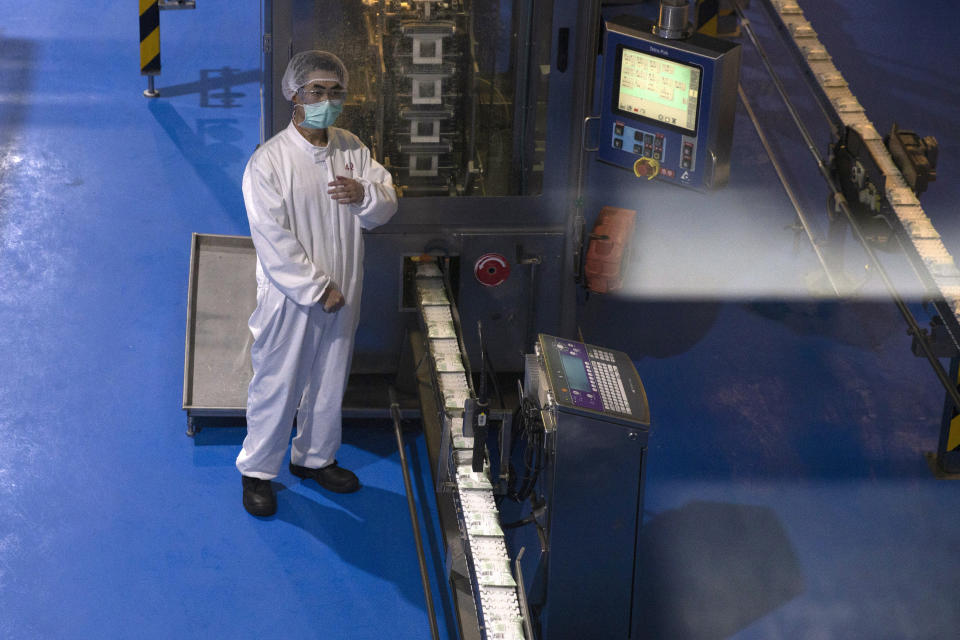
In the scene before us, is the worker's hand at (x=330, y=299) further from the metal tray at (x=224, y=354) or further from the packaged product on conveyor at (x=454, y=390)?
the metal tray at (x=224, y=354)

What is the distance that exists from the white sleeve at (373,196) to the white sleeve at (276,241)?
26 centimetres

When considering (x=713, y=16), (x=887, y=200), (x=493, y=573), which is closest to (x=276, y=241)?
(x=493, y=573)

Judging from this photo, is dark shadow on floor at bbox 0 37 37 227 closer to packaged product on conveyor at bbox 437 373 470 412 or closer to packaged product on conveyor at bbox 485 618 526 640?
packaged product on conveyor at bbox 437 373 470 412

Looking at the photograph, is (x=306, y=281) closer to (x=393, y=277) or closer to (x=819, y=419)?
(x=393, y=277)

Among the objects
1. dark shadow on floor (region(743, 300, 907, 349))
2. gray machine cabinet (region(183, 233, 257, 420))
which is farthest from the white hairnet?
dark shadow on floor (region(743, 300, 907, 349))

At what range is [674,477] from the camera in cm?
522

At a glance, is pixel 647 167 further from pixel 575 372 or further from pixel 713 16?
pixel 713 16

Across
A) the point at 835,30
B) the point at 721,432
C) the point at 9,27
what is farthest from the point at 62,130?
the point at 835,30

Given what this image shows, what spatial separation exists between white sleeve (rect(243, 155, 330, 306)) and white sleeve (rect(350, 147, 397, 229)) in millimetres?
261

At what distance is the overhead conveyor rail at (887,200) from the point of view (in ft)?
16.5

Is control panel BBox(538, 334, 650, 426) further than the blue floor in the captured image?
No

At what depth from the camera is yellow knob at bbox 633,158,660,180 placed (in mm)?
5082

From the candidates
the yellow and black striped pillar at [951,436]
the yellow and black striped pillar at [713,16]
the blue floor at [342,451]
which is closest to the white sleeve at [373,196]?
the blue floor at [342,451]

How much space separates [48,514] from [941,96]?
20.1 feet
